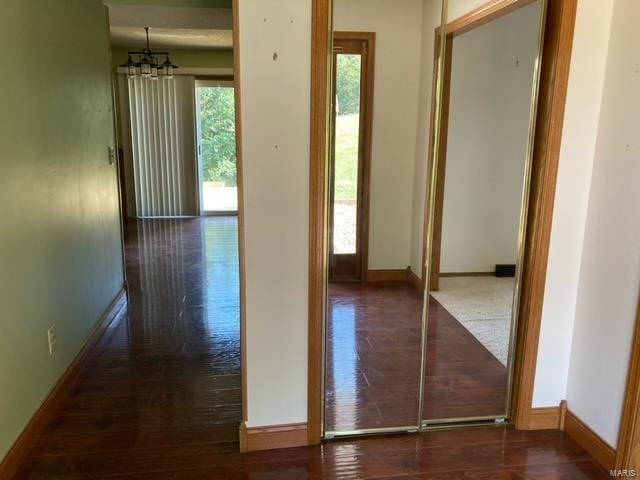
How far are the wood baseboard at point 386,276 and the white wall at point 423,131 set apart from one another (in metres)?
0.14

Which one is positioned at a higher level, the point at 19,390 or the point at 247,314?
the point at 247,314

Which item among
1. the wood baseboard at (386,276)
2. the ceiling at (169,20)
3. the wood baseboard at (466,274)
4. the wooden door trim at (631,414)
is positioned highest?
the ceiling at (169,20)

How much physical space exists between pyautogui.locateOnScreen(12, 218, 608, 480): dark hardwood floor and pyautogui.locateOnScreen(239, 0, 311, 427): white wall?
24 centimetres

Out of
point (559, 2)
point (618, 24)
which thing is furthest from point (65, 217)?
point (618, 24)

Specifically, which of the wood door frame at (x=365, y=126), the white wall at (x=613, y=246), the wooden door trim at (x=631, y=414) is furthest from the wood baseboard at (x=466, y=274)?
the wooden door trim at (x=631, y=414)

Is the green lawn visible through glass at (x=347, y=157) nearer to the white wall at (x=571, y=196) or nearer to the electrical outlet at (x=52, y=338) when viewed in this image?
the white wall at (x=571, y=196)

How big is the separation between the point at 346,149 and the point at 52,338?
1.75 meters

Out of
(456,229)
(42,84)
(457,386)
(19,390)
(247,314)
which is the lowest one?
(457,386)

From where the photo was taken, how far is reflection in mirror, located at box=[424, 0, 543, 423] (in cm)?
238

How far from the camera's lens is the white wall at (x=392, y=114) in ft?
8.06

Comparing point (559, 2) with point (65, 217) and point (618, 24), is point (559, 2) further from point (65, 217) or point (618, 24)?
point (65, 217)

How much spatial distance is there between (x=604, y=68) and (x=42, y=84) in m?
2.59

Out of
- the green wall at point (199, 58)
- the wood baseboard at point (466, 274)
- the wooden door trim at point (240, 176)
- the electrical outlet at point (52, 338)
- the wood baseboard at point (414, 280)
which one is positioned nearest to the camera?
the wooden door trim at point (240, 176)

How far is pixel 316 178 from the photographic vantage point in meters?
1.99
